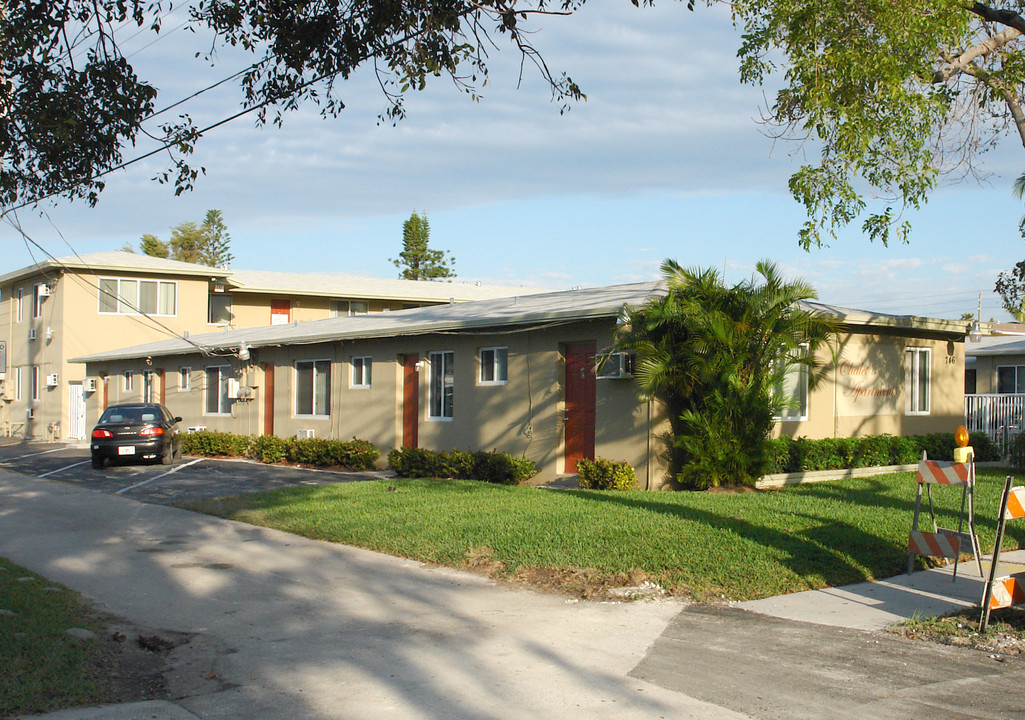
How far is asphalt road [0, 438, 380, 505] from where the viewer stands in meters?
17.0

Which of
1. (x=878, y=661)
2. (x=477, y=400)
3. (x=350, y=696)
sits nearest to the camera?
(x=350, y=696)

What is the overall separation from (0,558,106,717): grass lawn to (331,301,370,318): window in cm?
3221

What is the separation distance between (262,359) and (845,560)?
64.4ft

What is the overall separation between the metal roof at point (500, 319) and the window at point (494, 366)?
0.63m

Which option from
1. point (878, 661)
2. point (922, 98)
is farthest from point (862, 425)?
point (878, 661)

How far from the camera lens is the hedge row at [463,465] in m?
16.5

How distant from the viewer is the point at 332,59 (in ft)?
32.4

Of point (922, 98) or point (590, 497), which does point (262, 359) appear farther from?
point (922, 98)

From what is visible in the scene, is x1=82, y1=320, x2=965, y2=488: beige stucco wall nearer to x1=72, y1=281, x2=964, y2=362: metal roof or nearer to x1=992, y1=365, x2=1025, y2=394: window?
x1=72, y1=281, x2=964, y2=362: metal roof

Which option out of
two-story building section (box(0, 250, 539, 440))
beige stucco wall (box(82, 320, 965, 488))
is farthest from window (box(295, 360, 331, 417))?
two-story building section (box(0, 250, 539, 440))

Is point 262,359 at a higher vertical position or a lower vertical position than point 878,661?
higher

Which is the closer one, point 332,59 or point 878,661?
point 878,661

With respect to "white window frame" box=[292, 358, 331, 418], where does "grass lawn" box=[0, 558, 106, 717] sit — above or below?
below

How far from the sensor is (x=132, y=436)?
2200 cm
